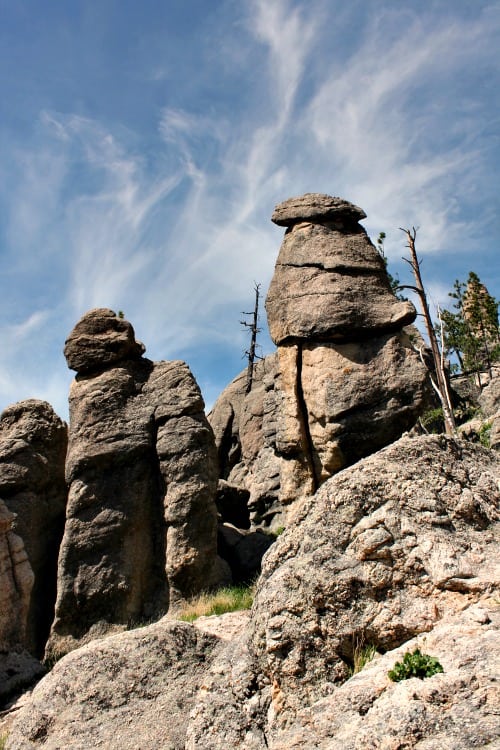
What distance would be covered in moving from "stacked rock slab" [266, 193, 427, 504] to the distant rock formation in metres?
0.02

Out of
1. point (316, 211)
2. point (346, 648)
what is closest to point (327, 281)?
point (316, 211)

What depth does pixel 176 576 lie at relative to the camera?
53.3 ft

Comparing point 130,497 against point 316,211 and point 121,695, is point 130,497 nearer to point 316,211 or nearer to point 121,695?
point 316,211

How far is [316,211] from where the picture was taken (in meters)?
18.6

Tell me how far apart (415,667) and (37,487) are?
605 inches

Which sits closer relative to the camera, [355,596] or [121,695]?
[355,596]

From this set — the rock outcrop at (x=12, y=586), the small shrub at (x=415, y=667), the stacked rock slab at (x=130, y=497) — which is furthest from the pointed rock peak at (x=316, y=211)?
the small shrub at (x=415, y=667)

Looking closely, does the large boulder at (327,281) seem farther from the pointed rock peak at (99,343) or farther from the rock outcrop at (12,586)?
the rock outcrop at (12,586)

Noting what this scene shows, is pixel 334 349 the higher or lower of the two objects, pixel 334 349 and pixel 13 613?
the higher

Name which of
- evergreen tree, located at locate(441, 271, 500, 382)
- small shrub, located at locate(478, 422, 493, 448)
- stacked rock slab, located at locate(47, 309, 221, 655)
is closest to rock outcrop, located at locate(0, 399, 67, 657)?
stacked rock slab, located at locate(47, 309, 221, 655)

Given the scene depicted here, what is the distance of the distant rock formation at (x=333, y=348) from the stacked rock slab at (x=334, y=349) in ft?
0.08

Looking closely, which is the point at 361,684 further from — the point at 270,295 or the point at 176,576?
the point at 270,295

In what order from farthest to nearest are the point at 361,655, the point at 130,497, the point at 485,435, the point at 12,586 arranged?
1. the point at 485,435
2. the point at 130,497
3. the point at 12,586
4. the point at 361,655

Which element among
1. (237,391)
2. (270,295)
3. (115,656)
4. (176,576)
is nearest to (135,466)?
(176,576)
